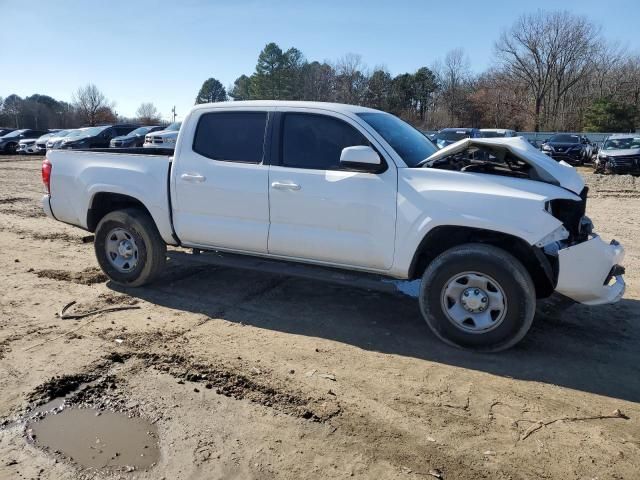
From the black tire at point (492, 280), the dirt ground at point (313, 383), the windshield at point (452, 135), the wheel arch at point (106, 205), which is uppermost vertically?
the windshield at point (452, 135)

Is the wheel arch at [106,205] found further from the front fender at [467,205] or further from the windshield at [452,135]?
the windshield at [452,135]

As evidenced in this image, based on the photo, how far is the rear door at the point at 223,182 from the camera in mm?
4977

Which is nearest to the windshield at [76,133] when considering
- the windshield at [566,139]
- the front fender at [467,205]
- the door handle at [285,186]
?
the windshield at [566,139]

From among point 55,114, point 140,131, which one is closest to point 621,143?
point 140,131

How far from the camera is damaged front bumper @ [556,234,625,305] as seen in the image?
3.99 meters

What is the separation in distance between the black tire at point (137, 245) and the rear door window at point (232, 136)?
1.00 metres

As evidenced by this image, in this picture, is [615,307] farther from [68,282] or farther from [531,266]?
[68,282]

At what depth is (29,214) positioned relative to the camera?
1060cm

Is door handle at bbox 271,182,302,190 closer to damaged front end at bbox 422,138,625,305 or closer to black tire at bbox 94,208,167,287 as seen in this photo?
damaged front end at bbox 422,138,625,305

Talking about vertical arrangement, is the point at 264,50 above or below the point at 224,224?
above

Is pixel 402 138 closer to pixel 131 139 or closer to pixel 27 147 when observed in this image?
pixel 131 139

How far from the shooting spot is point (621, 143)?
71.8 ft

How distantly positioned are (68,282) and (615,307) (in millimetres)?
5855

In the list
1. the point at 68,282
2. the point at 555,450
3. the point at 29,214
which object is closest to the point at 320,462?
the point at 555,450
